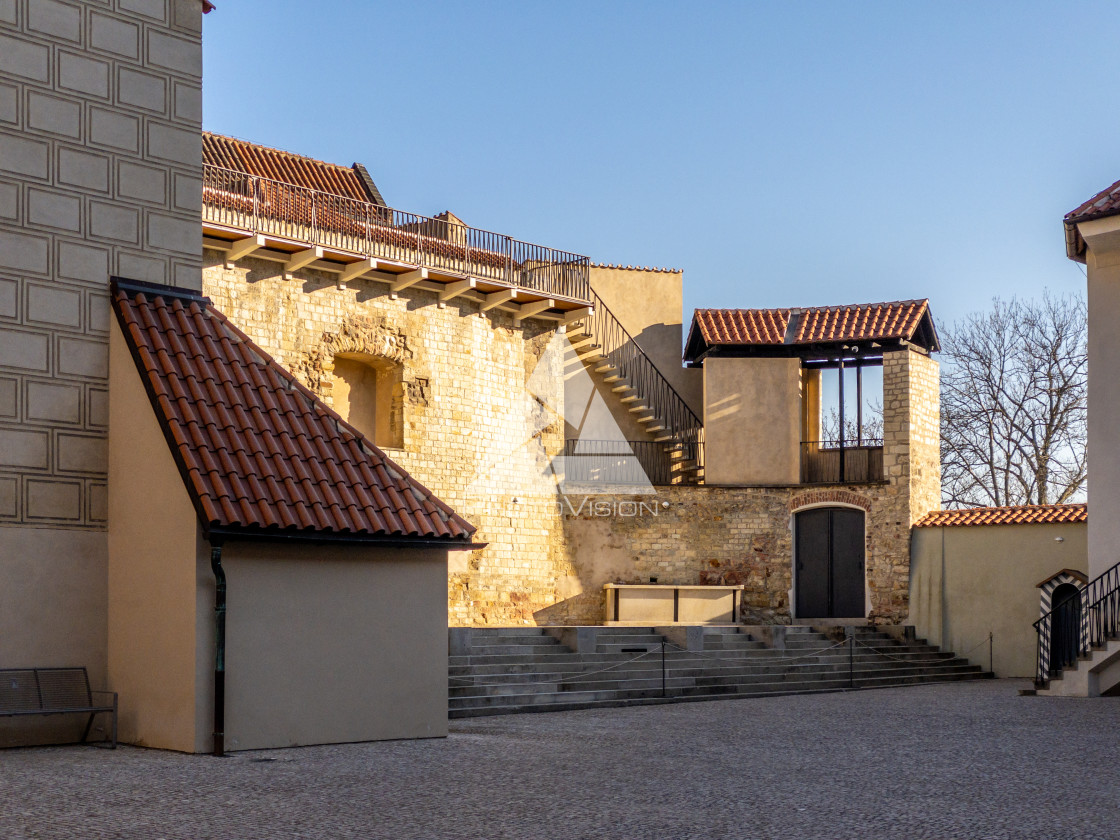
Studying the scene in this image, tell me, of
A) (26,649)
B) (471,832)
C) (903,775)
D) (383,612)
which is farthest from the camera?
(383,612)

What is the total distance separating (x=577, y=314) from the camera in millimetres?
23609

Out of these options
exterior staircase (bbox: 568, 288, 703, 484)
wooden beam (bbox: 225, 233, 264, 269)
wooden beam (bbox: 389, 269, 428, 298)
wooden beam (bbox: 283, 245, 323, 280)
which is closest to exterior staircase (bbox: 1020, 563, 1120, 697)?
exterior staircase (bbox: 568, 288, 703, 484)

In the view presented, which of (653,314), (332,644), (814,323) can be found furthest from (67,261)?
(653,314)

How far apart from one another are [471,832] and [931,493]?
18407mm

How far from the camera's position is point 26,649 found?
9000mm

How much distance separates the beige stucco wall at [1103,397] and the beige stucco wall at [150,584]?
1108cm

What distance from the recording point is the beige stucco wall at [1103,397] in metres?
15.0

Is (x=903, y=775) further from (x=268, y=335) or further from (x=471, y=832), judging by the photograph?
(x=268, y=335)

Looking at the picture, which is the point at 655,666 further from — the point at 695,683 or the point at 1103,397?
the point at 1103,397

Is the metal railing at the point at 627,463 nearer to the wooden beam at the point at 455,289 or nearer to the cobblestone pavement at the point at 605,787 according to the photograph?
the wooden beam at the point at 455,289

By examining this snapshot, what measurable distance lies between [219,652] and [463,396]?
1360 centimetres

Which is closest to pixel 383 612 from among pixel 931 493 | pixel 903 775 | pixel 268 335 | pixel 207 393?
pixel 207 393

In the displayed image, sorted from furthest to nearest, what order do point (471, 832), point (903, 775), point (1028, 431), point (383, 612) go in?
point (1028, 431) → point (383, 612) → point (903, 775) → point (471, 832)

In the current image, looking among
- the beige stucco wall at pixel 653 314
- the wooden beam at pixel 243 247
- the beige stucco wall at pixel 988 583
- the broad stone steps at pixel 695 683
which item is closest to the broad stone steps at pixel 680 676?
the broad stone steps at pixel 695 683
